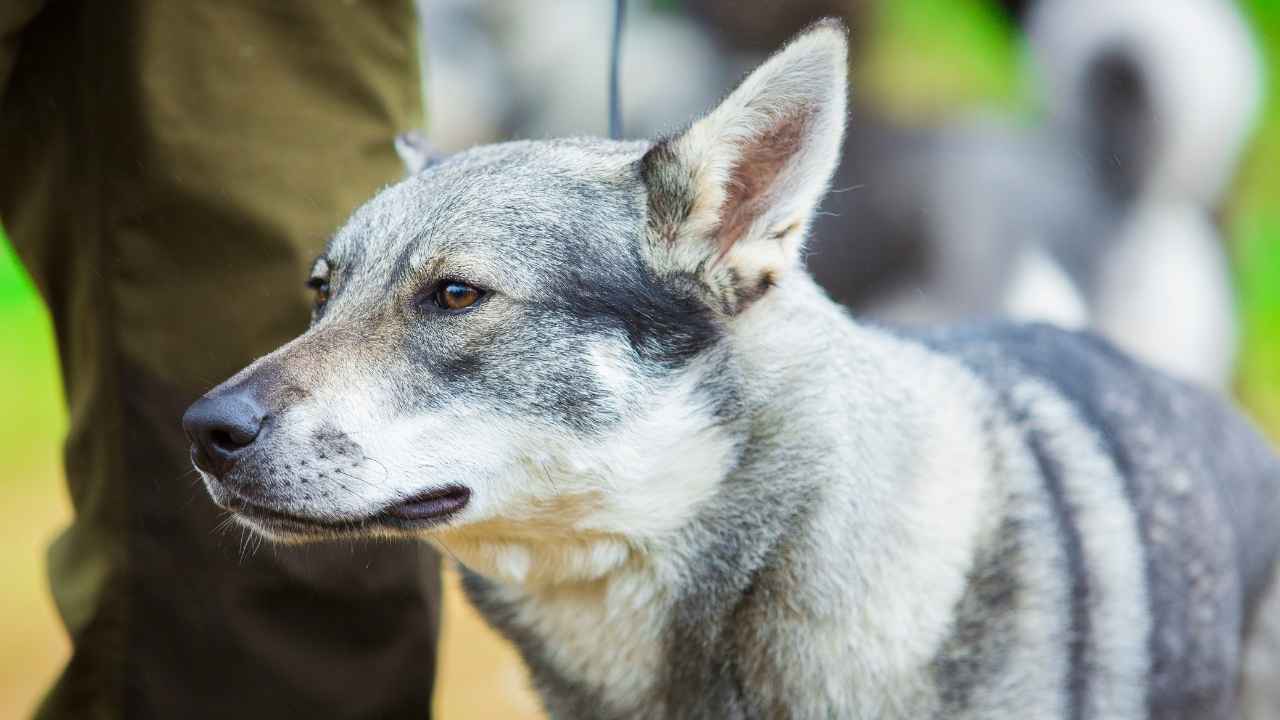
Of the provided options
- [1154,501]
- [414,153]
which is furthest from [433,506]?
[1154,501]

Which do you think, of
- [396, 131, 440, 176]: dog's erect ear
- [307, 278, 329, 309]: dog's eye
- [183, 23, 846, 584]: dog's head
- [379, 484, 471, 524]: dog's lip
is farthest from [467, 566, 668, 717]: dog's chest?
[396, 131, 440, 176]: dog's erect ear

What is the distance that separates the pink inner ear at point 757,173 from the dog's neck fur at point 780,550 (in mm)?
149

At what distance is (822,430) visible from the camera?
2273mm

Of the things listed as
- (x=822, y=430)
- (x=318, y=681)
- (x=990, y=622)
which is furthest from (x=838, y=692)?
(x=318, y=681)

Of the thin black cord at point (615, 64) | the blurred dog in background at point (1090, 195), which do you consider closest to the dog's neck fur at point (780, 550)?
the thin black cord at point (615, 64)

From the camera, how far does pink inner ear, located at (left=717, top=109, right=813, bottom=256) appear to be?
2.17 m

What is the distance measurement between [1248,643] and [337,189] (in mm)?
2262

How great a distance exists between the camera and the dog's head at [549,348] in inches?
80.9

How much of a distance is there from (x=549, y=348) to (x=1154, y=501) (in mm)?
1312

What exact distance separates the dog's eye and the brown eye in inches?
13.5

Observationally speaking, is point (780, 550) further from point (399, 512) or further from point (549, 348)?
point (399, 512)

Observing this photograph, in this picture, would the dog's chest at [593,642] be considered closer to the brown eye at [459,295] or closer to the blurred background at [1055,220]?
the brown eye at [459,295]

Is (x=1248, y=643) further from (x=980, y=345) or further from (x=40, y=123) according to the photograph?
(x=40, y=123)

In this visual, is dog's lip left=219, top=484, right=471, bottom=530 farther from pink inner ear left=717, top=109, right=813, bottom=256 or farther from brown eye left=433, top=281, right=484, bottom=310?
pink inner ear left=717, top=109, right=813, bottom=256
